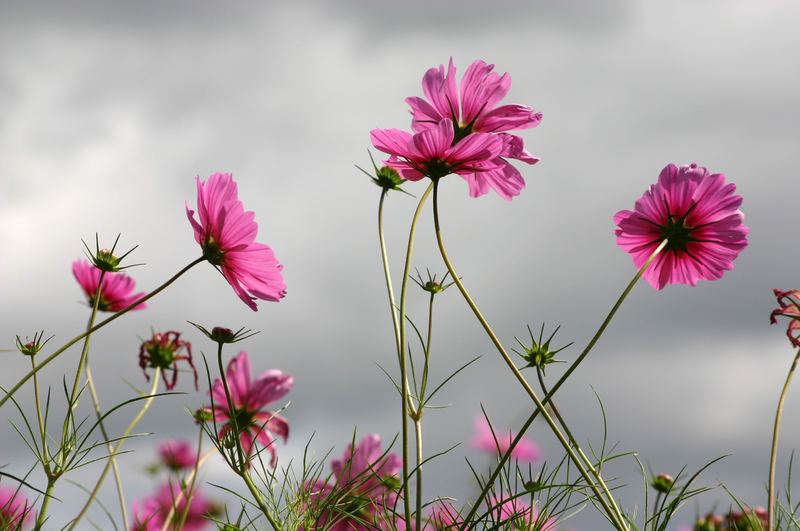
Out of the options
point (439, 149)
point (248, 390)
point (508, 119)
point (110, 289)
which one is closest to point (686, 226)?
point (508, 119)

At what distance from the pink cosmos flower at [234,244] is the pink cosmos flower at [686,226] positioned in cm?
67

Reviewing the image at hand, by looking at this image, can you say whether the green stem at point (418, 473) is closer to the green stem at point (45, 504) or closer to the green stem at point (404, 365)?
the green stem at point (404, 365)

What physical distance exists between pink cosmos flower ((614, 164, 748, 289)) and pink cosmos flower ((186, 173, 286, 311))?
2.20 feet

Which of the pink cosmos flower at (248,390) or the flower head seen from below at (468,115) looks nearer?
the flower head seen from below at (468,115)

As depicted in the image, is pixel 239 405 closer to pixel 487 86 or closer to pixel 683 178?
pixel 487 86

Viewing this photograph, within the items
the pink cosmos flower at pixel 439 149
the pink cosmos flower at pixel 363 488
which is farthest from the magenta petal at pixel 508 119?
the pink cosmos flower at pixel 363 488

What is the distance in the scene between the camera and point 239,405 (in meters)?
2.04

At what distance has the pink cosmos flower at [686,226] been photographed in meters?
1.55

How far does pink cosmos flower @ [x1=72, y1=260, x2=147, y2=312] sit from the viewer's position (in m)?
2.41

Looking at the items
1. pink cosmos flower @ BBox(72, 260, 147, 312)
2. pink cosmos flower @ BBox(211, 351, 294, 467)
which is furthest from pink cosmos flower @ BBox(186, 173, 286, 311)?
pink cosmos flower @ BBox(72, 260, 147, 312)

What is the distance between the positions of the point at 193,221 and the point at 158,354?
51 centimetres

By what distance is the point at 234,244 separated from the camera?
1.50 m

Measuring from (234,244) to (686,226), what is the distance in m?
0.86

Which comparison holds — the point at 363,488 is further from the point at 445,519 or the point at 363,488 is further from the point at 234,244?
the point at 234,244
